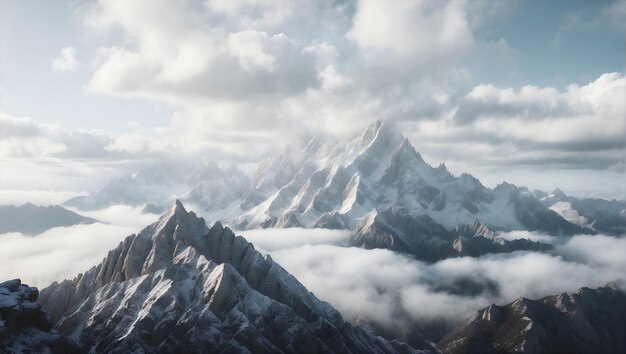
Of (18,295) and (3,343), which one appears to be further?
(18,295)

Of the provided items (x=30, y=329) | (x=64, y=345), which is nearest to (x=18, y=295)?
(x=30, y=329)

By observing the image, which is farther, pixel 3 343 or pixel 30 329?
pixel 30 329

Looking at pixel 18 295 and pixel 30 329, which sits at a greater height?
pixel 18 295

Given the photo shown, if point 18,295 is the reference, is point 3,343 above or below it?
below

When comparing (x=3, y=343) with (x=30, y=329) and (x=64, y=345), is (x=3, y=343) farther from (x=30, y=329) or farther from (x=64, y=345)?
(x=64, y=345)

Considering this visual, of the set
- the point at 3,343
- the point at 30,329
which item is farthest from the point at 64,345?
the point at 3,343

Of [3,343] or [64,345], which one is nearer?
[3,343]

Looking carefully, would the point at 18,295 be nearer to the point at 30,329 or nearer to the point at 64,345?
the point at 30,329
